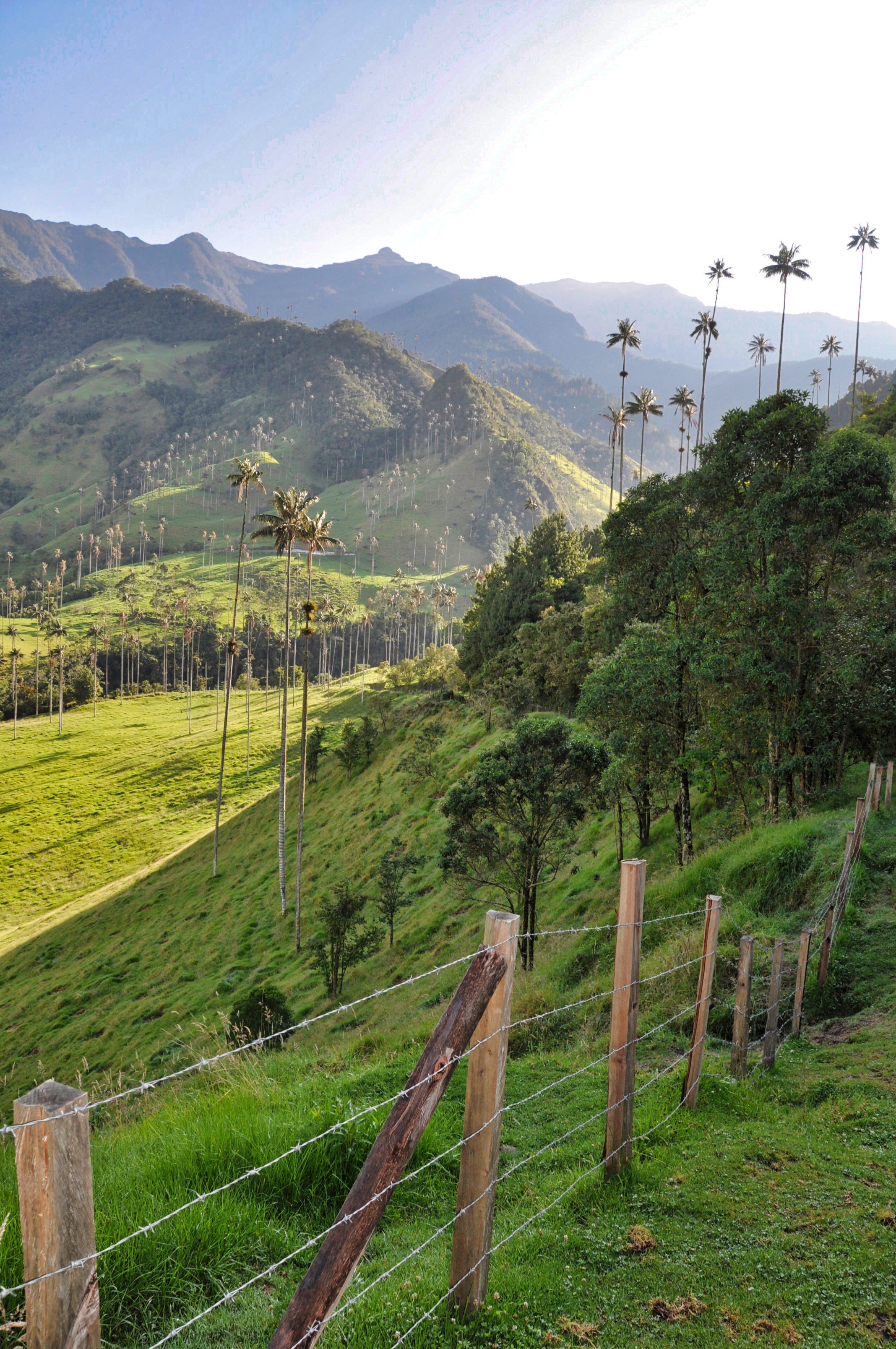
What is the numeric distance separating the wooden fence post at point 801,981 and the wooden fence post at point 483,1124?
611cm

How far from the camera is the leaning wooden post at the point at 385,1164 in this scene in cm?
247

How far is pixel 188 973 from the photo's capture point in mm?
36094

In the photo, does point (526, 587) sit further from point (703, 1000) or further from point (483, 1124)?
point (483, 1124)

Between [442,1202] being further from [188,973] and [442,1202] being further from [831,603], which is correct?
[188,973]

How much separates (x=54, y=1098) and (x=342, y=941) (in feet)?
92.6

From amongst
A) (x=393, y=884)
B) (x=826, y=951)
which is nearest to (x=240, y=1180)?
(x=826, y=951)

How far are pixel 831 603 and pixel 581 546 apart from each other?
161ft

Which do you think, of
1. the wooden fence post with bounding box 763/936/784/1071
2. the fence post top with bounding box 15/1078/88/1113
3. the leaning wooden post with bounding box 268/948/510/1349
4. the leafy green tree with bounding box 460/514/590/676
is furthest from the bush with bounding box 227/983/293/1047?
the leafy green tree with bounding box 460/514/590/676

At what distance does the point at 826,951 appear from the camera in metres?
9.24

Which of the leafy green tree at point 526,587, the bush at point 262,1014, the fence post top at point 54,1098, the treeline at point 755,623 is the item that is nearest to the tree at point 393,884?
the bush at point 262,1014

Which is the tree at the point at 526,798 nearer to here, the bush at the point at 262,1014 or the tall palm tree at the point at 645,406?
the bush at the point at 262,1014

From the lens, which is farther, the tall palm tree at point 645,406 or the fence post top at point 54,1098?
the tall palm tree at point 645,406

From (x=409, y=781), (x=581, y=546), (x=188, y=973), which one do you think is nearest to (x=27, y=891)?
(x=188, y=973)

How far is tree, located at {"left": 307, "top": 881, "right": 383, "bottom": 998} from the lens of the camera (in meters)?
28.2
